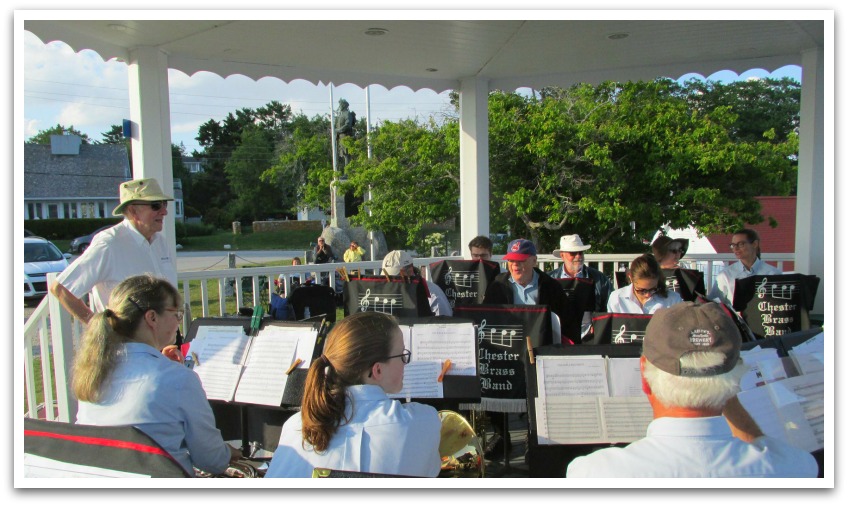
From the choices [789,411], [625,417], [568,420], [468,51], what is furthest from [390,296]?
[468,51]

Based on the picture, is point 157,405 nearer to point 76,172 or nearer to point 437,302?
point 437,302

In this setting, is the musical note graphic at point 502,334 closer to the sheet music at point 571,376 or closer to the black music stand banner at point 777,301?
the sheet music at point 571,376

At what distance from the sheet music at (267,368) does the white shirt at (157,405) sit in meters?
0.74

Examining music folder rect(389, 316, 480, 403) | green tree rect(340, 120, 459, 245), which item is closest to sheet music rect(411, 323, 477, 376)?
music folder rect(389, 316, 480, 403)

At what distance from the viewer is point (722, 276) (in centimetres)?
500

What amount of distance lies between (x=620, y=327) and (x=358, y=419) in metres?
2.06

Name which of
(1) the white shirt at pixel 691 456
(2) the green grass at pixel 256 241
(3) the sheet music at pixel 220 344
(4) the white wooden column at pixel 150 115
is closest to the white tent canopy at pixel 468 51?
(4) the white wooden column at pixel 150 115

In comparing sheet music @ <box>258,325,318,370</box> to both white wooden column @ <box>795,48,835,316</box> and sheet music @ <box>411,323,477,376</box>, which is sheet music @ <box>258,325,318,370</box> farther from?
white wooden column @ <box>795,48,835,316</box>

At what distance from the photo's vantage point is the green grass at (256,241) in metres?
37.3

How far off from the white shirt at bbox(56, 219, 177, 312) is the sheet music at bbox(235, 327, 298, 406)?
1047 millimetres

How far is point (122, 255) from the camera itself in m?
3.78
